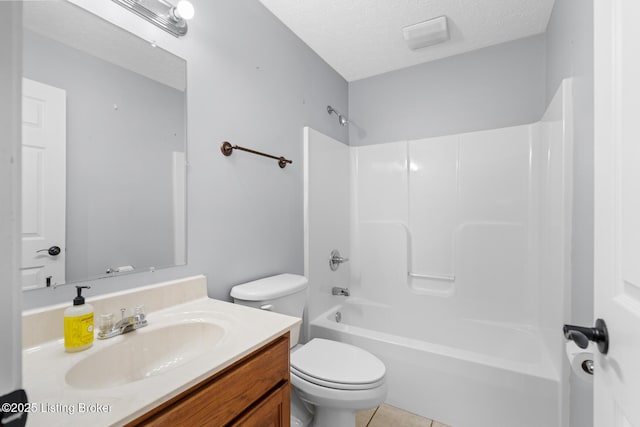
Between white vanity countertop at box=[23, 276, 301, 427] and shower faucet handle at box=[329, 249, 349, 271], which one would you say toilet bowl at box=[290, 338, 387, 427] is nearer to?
white vanity countertop at box=[23, 276, 301, 427]

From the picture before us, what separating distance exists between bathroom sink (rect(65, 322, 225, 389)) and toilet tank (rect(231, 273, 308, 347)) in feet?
1.14

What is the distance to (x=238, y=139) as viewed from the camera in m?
1.51

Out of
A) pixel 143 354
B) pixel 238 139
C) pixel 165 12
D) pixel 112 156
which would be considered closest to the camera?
pixel 143 354

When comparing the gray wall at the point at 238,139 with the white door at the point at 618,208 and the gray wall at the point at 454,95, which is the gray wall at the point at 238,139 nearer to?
the gray wall at the point at 454,95

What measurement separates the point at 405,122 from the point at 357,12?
39.0 inches

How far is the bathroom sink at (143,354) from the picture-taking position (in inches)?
29.8

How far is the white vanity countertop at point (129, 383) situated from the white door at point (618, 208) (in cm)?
79

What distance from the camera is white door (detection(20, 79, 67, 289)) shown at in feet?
2.65

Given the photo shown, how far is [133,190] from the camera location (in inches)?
42.1

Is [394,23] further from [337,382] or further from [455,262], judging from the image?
[337,382]

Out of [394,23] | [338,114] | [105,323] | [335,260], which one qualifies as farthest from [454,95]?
[105,323]

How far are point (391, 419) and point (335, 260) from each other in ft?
3.63

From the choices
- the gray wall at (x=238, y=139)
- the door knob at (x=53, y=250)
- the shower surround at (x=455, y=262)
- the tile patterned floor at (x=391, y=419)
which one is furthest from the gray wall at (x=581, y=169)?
the door knob at (x=53, y=250)

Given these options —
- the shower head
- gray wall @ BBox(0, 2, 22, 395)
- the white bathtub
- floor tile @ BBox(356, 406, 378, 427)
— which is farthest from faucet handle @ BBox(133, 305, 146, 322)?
the shower head
